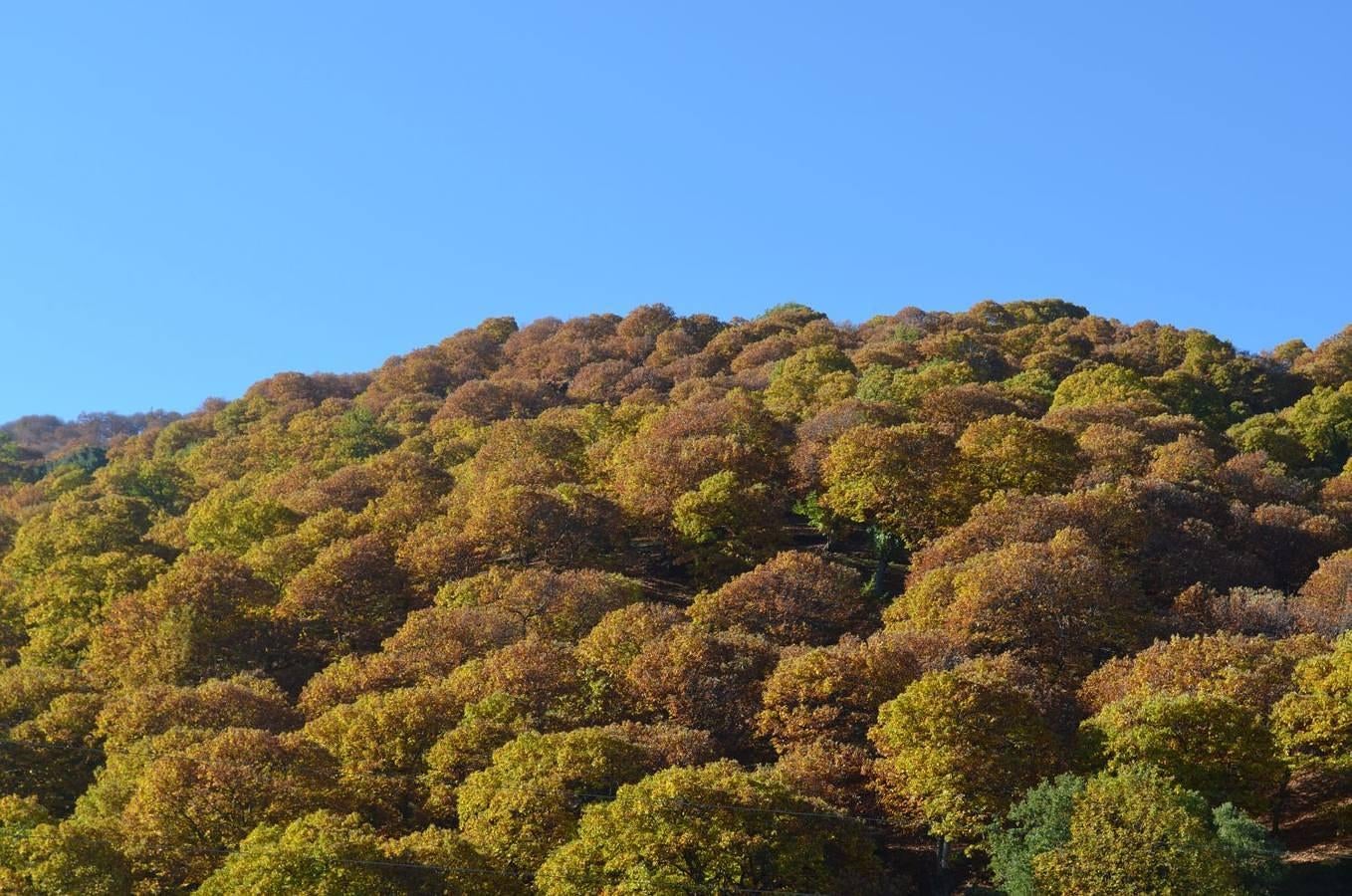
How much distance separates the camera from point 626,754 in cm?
4778

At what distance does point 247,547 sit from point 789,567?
136ft

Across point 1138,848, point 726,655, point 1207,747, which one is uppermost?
point 726,655

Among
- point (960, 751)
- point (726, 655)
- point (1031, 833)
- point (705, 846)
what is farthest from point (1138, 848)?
point (726, 655)

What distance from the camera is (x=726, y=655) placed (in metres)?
56.8

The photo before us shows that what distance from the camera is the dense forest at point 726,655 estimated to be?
42094mm

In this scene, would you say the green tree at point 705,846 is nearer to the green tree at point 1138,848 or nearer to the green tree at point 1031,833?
the green tree at point 1031,833

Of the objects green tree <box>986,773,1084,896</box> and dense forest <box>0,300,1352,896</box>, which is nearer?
green tree <box>986,773,1084,896</box>

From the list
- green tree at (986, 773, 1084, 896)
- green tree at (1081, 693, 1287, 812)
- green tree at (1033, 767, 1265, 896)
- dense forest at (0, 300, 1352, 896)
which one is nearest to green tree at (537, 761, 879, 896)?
dense forest at (0, 300, 1352, 896)

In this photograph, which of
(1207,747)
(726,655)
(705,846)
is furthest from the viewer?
(726,655)

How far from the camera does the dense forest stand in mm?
42094

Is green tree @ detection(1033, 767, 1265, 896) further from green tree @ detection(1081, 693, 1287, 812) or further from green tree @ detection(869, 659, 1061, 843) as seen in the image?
green tree @ detection(869, 659, 1061, 843)

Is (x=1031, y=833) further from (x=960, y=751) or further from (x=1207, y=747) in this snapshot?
(x=1207, y=747)

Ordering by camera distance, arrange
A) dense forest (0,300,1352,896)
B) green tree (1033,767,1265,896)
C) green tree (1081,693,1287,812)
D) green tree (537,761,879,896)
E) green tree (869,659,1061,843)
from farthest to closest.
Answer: green tree (869,659,1061,843) < green tree (1081,693,1287,812) < dense forest (0,300,1352,896) < green tree (537,761,879,896) < green tree (1033,767,1265,896)

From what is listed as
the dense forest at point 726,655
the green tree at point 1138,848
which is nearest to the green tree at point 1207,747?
the dense forest at point 726,655
